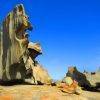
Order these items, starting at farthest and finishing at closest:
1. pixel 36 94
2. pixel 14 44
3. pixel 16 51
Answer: pixel 14 44, pixel 16 51, pixel 36 94

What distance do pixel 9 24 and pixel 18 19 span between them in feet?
4.00

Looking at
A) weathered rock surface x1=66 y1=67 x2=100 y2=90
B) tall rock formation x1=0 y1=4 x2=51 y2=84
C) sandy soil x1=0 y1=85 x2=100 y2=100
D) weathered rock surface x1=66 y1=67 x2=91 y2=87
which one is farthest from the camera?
weathered rock surface x1=66 y1=67 x2=91 y2=87

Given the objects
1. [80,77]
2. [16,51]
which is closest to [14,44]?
[16,51]

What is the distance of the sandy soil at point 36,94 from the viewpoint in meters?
22.5

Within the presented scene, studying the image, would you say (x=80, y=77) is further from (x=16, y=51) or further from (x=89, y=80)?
(x=16, y=51)

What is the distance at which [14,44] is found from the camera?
25.9 m

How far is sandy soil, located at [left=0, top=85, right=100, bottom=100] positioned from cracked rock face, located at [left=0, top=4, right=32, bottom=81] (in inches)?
76.2

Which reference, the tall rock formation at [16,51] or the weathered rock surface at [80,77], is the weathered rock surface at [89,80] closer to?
the weathered rock surface at [80,77]

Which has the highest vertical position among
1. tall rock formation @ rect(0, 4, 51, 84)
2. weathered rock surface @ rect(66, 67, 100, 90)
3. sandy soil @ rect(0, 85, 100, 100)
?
tall rock formation @ rect(0, 4, 51, 84)

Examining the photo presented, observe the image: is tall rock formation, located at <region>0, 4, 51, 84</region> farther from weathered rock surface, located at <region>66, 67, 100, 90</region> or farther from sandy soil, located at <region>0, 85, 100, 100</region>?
weathered rock surface, located at <region>66, 67, 100, 90</region>

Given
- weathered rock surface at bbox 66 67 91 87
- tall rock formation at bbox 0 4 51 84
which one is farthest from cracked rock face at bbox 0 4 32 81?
weathered rock surface at bbox 66 67 91 87

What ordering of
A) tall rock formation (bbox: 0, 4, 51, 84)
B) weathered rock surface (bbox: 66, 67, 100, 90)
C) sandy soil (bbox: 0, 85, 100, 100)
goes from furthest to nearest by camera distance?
weathered rock surface (bbox: 66, 67, 100, 90), tall rock formation (bbox: 0, 4, 51, 84), sandy soil (bbox: 0, 85, 100, 100)

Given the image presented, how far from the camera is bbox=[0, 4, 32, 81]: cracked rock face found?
83.4 feet

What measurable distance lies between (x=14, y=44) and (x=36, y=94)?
5.00m
